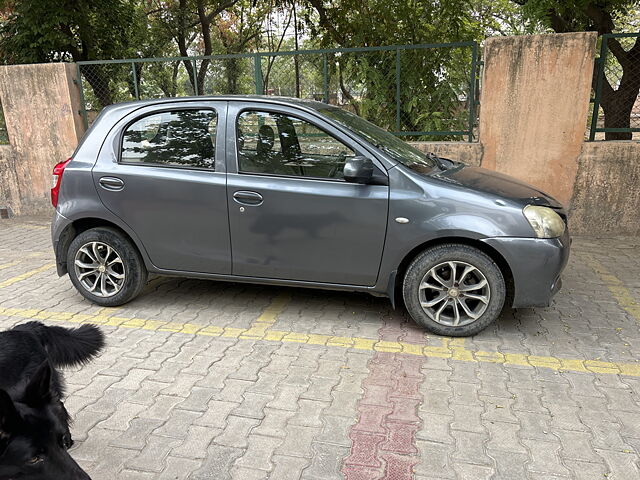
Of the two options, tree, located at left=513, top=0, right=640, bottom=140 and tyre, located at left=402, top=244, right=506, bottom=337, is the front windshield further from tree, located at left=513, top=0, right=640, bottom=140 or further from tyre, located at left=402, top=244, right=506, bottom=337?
tree, located at left=513, top=0, right=640, bottom=140

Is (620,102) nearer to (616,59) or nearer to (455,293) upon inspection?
(616,59)

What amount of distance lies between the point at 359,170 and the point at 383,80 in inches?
176

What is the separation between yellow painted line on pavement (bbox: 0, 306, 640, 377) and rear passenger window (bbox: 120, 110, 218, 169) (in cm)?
136


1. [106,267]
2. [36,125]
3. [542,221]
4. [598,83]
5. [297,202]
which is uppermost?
[598,83]

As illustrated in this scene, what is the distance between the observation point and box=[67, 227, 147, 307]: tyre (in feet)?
14.7

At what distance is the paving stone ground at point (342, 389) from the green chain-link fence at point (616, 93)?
2989mm

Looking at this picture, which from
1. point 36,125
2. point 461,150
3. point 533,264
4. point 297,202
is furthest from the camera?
point 36,125

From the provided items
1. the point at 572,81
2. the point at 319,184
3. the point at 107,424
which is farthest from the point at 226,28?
the point at 107,424

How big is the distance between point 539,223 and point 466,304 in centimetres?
80

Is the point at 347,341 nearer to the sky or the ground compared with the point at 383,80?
nearer to the ground

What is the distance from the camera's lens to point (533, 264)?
373 centimetres

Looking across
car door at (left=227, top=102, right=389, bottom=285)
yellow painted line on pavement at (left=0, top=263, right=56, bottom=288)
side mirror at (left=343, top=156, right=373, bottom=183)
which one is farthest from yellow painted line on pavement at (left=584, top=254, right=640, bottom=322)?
yellow painted line on pavement at (left=0, top=263, right=56, bottom=288)

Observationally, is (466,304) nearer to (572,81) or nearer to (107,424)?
(107,424)

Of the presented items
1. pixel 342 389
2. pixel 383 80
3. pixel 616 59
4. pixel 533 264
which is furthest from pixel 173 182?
pixel 616 59
